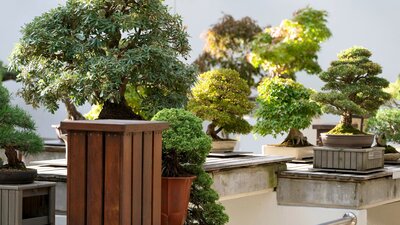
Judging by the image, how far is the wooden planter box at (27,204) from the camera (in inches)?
202

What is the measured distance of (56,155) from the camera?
9.41m

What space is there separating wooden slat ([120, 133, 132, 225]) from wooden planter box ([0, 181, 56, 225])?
21.0 inches

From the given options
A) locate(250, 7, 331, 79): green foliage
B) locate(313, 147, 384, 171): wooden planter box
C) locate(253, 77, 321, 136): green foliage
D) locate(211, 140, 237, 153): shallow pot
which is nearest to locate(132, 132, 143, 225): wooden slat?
locate(313, 147, 384, 171): wooden planter box

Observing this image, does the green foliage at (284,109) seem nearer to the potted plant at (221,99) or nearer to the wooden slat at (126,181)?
the potted plant at (221,99)

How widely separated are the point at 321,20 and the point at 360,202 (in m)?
6.27

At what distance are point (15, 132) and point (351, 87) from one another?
3909 millimetres

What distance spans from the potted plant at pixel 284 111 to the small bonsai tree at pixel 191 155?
11.1ft

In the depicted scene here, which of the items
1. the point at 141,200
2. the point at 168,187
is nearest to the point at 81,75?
the point at 168,187

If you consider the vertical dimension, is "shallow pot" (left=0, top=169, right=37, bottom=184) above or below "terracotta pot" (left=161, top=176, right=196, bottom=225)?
above

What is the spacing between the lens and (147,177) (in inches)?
203

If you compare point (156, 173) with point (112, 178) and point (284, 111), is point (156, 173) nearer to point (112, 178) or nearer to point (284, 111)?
point (112, 178)

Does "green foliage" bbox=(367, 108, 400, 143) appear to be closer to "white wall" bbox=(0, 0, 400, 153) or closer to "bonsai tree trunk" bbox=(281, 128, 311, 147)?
"bonsai tree trunk" bbox=(281, 128, 311, 147)

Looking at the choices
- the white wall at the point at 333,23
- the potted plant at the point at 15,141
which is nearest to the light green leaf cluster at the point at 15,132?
the potted plant at the point at 15,141

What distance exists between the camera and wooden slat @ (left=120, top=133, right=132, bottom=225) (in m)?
4.91
